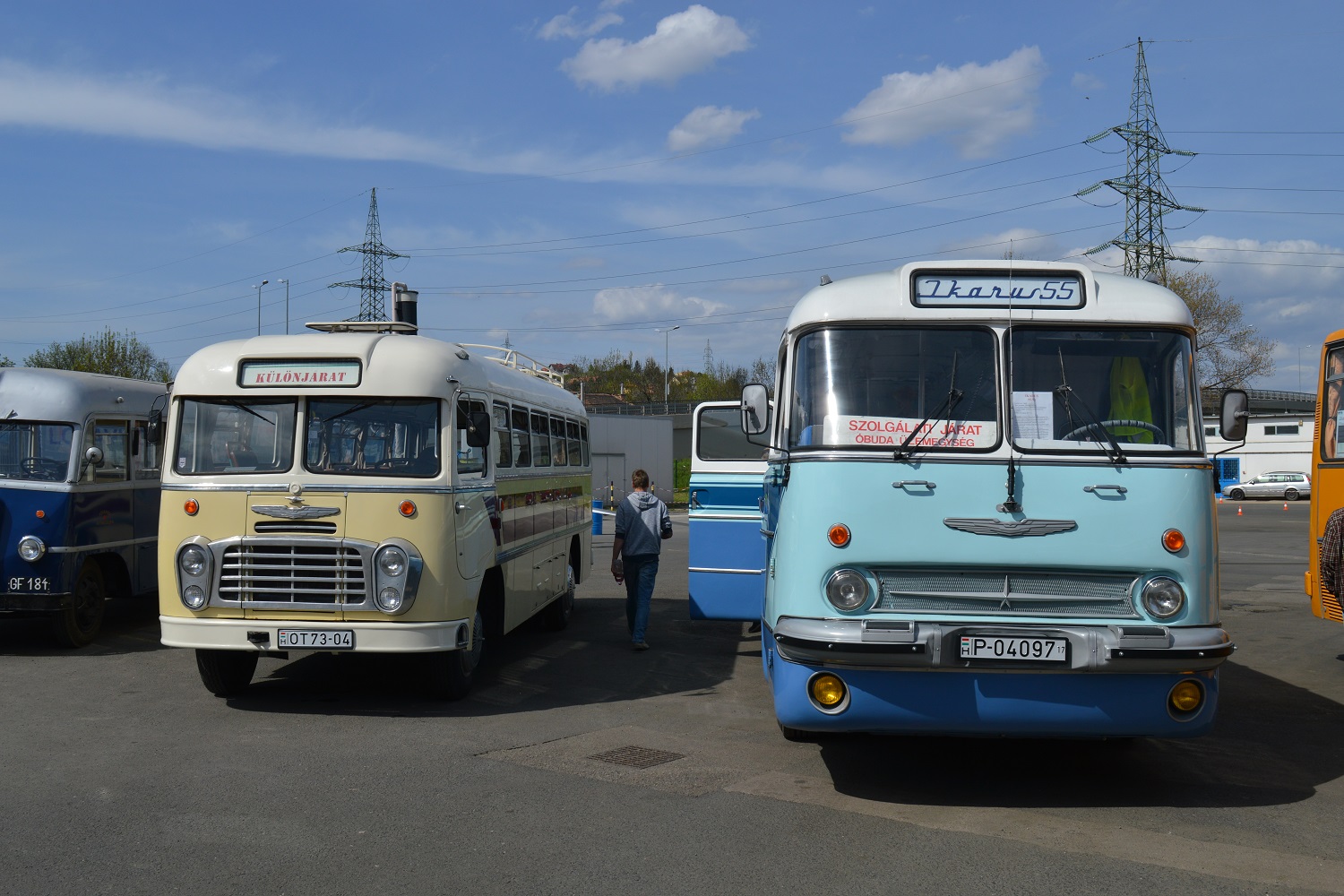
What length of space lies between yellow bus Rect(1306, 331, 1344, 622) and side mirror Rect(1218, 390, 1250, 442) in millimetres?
3747

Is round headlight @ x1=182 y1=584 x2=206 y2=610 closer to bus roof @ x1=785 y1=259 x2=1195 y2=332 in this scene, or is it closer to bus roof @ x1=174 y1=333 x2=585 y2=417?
bus roof @ x1=174 y1=333 x2=585 y2=417

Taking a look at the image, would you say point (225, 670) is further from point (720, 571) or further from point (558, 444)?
point (558, 444)

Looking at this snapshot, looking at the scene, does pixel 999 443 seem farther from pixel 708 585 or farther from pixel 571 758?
pixel 708 585

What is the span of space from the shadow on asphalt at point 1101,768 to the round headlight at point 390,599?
324 centimetres

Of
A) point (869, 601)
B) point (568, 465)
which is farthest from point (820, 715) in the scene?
point (568, 465)

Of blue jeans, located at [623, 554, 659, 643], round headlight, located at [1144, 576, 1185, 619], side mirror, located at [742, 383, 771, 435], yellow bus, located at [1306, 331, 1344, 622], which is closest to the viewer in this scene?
round headlight, located at [1144, 576, 1185, 619]

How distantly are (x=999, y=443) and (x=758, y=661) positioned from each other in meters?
5.87

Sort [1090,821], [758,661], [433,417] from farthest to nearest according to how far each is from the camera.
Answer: [758,661]
[433,417]
[1090,821]

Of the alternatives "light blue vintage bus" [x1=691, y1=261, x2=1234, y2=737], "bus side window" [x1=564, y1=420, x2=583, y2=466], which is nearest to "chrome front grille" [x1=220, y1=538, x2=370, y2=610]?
"light blue vintage bus" [x1=691, y1=261, x2=1234, y2=737]

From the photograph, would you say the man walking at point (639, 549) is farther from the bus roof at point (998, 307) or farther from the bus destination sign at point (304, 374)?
the bus roof at point (998, 307)

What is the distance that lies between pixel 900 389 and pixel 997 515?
35.4 inches

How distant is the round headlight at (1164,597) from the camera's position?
20.4ft

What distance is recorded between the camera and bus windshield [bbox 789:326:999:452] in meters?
6.52

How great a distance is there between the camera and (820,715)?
6.33 metres
